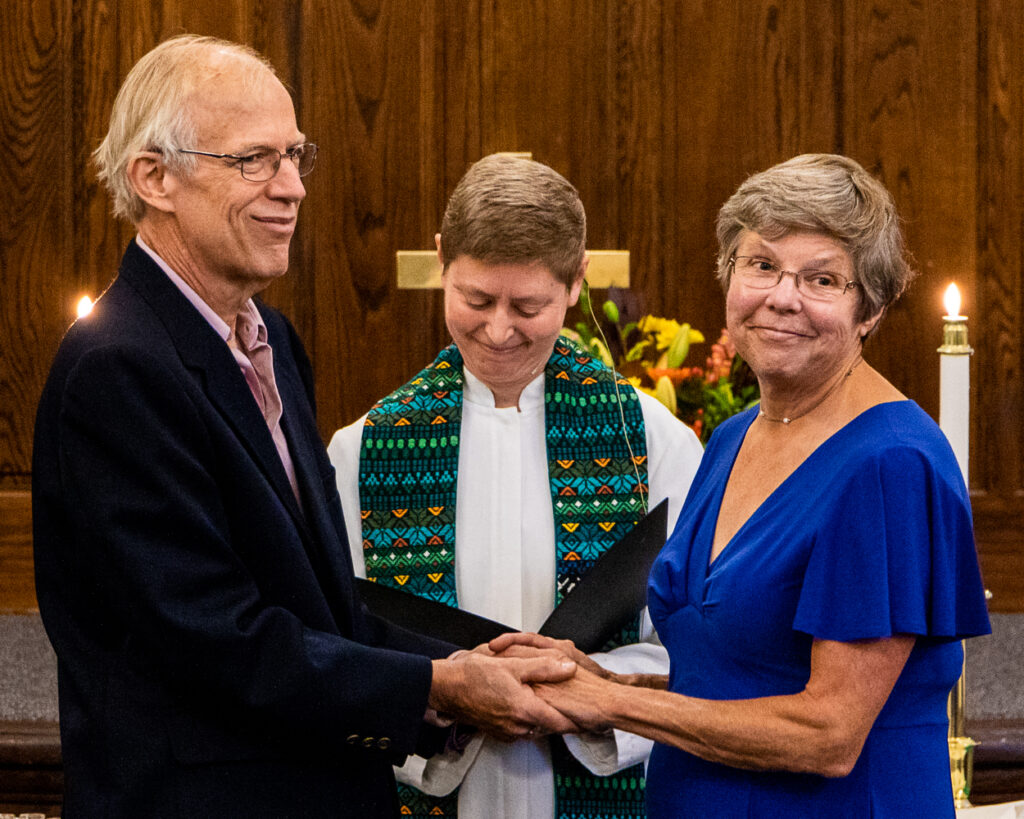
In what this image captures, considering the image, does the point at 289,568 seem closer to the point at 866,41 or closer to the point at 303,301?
the point at 303,301

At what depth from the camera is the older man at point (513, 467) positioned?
7.47 ft

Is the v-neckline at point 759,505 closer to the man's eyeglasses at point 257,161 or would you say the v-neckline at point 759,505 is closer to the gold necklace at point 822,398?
the gold necklace at point 822,398

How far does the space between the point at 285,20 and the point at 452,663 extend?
272cm

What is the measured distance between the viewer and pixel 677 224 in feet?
13.7

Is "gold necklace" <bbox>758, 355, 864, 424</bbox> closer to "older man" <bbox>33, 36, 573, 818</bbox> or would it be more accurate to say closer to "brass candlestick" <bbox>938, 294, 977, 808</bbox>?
"brass candlestick" <bbox>938, 294, 977, 808</bbox>

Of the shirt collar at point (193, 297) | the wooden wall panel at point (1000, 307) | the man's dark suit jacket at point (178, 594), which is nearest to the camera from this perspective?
the man's dark suit jacket at point (178, 594)

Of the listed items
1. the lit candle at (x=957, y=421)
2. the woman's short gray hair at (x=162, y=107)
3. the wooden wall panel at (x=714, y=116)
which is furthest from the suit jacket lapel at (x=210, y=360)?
the wooden wall panel at (x=714, y=116)

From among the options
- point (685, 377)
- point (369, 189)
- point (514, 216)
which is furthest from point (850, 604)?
point (369, 189)

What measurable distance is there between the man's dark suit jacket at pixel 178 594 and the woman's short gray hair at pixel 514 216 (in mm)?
609

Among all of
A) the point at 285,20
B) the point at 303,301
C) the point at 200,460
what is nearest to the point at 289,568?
the point at 200,460

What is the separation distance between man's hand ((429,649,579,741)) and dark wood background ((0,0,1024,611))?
2199 millimetres

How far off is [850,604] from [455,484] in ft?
2.96

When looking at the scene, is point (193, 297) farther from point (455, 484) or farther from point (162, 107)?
point (455, 484)

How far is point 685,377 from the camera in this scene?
3059 mm
